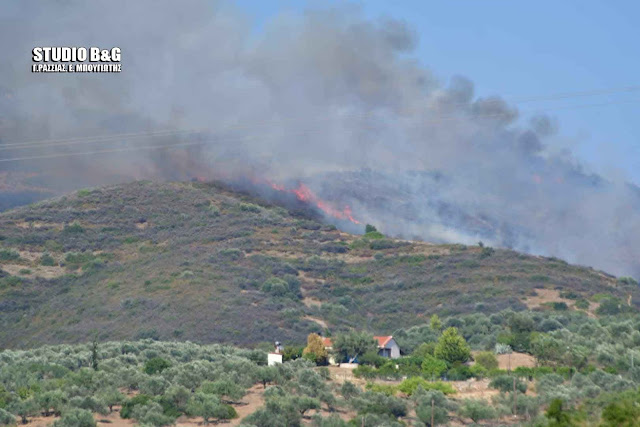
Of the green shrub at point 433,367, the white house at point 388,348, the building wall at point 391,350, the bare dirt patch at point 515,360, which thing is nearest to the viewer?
the green shrub at point 433,367

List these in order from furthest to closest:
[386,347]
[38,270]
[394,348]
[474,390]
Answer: [38,270] < [394,348] < [386,347] < [474,390]

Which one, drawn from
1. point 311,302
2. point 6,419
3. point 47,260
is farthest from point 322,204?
point 6,419

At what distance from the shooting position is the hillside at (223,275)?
12369cm

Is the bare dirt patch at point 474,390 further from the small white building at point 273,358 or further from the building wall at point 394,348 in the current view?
the building wall at point 394,348

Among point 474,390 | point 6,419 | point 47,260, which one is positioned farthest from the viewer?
point 47,260

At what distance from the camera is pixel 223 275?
136500 millimetres

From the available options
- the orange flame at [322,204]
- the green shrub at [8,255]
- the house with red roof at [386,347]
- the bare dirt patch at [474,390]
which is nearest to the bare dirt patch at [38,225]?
the green shrub at [8,255]

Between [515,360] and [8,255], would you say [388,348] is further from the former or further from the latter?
[8,255]

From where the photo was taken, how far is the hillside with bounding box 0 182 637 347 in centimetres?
12369

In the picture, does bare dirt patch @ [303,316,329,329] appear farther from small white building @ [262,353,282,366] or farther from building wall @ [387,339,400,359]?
small white building @ [262,353,282,366]

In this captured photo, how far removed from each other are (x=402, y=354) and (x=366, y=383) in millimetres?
19775

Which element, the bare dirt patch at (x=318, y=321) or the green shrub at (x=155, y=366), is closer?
the green shrub at (x=155, y=366)

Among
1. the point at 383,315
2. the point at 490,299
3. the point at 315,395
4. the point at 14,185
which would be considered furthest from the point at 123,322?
the point at 14,185

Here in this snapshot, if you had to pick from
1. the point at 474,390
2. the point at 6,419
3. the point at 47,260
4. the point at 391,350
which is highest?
the point at 47,260
